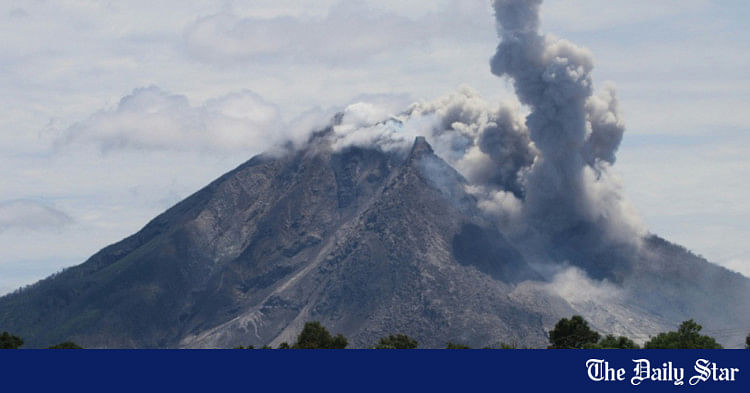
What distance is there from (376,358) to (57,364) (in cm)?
2260

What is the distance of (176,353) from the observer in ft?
291

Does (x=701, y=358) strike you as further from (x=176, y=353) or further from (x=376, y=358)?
(x=176, y=353)

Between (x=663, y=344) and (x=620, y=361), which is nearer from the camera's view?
(x=620, y=361)

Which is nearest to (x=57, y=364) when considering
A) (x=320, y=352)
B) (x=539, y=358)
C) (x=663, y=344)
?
(x=320, y=352)

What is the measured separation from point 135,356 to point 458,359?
2329 centimetres

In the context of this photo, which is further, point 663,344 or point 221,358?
point 663,344

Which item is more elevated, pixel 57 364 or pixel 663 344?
pixel 663 344

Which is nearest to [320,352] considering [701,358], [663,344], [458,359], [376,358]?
[376,358]

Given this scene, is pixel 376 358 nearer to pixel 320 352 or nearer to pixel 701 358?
pixel 320 352

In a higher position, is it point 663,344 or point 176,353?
point 663,344

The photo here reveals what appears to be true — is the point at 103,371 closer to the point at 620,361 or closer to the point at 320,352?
the point at 320,352

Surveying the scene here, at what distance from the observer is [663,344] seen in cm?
19800

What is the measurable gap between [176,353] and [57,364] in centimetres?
838

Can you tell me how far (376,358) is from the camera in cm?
8750
